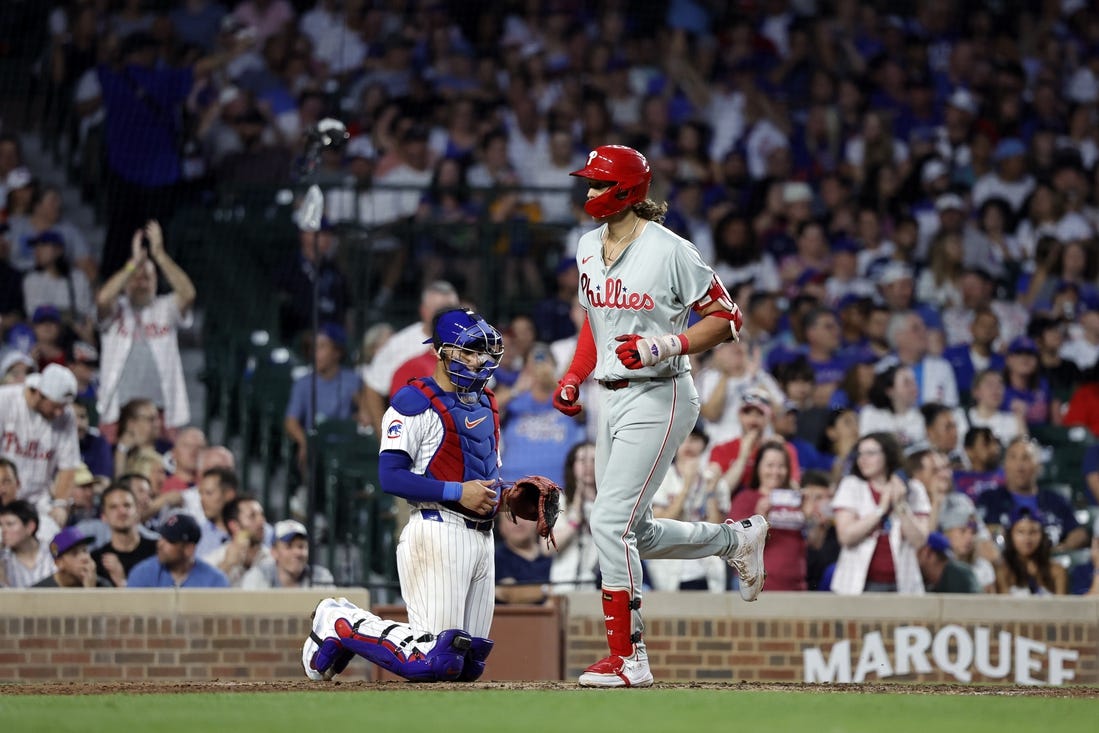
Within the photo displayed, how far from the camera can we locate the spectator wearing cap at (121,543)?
9086 mm

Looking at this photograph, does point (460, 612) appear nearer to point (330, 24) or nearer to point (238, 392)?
point (238, 392)

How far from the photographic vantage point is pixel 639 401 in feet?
20.7

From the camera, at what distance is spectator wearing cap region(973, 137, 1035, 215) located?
13.8m

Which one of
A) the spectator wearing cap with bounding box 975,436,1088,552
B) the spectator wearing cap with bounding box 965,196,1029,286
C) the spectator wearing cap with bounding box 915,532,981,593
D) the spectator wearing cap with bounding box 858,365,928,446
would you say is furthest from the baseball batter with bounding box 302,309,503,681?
the spectator wearing cap with bounding box 965,196,1029,286

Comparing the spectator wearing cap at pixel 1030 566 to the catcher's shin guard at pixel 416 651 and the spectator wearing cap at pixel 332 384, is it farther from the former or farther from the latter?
the catcher's shin guard at pixel 416 651

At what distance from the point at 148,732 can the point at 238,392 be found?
6.32 m

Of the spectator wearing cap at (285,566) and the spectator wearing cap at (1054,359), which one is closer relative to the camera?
the spectator wearing cap at (285,566)

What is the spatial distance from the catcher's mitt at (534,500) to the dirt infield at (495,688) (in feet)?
1.99

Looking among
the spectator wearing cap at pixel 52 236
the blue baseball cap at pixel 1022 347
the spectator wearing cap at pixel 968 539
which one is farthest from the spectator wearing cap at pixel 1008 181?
the spectator wearing cap at pixel 52 236

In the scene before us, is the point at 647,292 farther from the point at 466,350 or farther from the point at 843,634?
the point at 843,634

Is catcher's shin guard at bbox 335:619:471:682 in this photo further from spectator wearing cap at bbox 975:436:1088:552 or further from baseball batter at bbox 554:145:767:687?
spectator wearing cap at bbox 975:436:1088:552

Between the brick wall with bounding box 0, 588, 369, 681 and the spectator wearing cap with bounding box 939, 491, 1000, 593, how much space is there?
344 cm

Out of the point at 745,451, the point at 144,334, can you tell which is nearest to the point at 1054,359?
the point at 745,451

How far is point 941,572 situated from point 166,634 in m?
4.13
